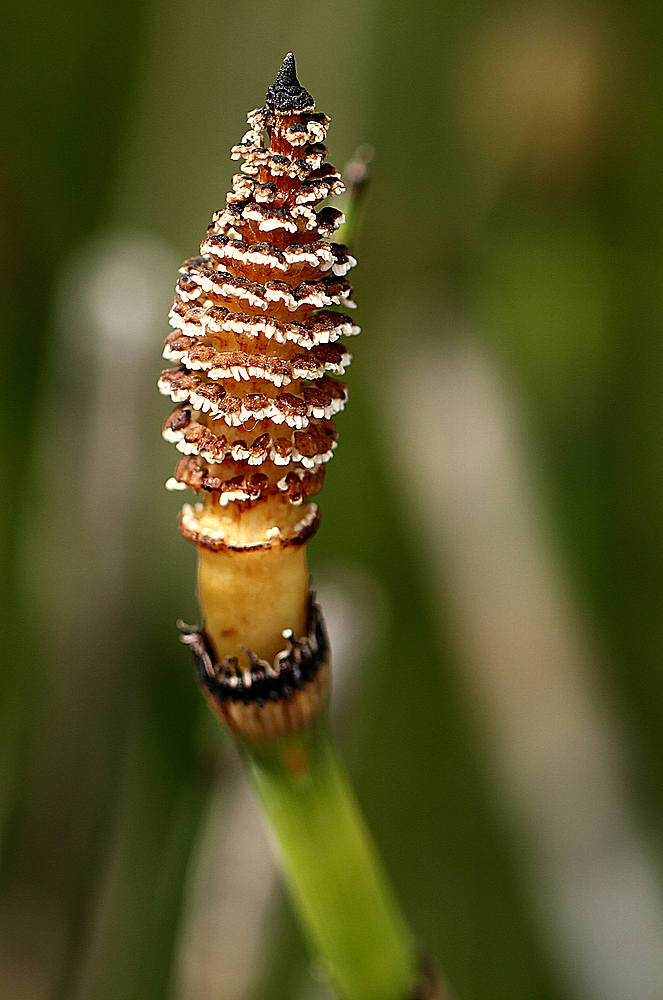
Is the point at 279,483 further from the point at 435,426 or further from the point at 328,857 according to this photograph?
the point at 435,426

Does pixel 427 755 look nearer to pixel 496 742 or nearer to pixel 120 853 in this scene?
pixel 496 742

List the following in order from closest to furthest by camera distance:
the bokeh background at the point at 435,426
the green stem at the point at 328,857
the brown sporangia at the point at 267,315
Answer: the brown sporangia at the point at 267,315, the green stem at the point at 328,857, the bokeh background at the point at 435,426

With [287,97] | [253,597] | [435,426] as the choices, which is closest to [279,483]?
[253,597]

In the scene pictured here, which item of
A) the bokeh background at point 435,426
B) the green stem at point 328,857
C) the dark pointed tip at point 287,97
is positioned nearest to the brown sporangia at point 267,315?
the dark pointed tip at point 287,97

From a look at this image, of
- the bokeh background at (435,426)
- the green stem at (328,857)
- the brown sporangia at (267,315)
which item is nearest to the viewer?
the brown sporangia at (267,315)

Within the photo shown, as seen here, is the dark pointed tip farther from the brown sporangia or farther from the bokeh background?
the bokeh background

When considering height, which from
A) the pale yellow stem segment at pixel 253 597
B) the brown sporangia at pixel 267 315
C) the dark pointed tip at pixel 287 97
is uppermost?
the dark pointed tip at pixel 287 97

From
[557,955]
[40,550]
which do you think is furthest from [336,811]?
[557,955]

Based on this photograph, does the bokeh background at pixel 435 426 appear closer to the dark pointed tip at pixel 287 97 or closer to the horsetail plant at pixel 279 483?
the horsetail plant at pixel 279 483
